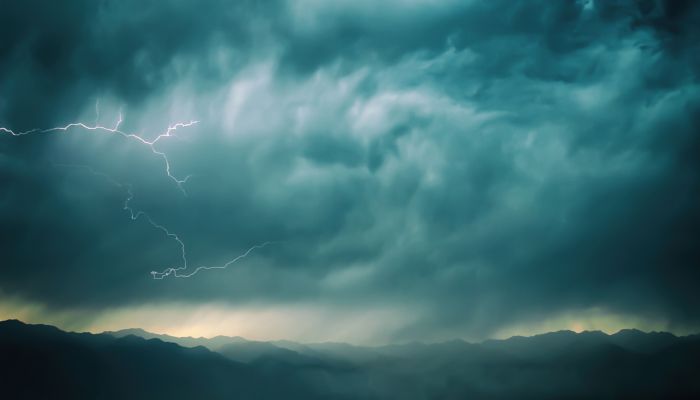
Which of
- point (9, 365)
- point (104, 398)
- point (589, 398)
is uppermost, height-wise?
point (9, 365)

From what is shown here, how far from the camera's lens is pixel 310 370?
533ft

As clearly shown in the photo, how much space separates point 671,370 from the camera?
506 ft

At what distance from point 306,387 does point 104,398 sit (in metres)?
60.9

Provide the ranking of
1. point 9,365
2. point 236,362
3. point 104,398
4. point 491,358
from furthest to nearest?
point 491,358 < point 236,362 < point 104,398 < point 9,365

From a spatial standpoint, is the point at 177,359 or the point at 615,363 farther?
the point at 615,363

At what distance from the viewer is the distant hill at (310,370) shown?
4158 inches

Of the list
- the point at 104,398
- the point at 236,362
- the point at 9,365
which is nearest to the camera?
the point at 9,365

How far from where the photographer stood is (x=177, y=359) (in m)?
131

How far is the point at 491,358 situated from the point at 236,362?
104987mm

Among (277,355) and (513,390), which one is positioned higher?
(277,355)

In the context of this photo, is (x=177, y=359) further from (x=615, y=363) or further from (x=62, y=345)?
(x=615, y=363)

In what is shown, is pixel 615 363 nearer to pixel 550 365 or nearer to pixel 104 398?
pixel 550 365

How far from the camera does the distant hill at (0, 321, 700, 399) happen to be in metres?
106

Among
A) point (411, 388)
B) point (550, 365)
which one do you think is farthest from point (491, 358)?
point (411, 388)
